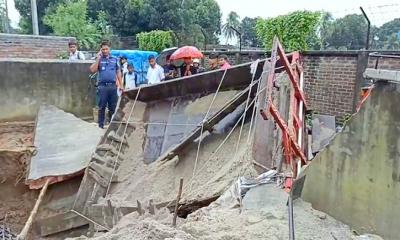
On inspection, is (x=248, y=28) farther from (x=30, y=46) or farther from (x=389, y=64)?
(x=389, y=64)

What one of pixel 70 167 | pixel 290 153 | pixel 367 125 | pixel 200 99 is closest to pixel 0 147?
pixel 70 167

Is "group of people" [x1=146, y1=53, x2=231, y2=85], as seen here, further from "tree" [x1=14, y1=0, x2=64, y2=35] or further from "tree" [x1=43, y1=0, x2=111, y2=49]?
"tree" [x1=14, y1=0, x2=64, y2=35]

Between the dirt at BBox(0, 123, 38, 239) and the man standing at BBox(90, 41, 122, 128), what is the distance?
1502 millimetres

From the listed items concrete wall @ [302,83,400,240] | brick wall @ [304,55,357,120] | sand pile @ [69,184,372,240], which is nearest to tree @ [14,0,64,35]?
brick wall @ [304,55,357,120]

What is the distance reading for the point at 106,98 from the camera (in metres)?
7.62

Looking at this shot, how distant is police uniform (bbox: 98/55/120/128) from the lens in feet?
24.5

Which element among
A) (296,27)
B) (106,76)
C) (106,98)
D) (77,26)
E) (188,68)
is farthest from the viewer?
(77,26)

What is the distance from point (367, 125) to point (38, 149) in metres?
5.23

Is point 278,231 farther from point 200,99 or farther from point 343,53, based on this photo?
point 343,53

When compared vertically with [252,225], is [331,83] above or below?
above

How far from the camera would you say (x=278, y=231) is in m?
2.90

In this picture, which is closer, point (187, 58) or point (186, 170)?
point (186, 170)

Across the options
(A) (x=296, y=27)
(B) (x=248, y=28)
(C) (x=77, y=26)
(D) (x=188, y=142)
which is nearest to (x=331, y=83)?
(A) (x=296, y=27)

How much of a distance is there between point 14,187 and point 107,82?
2349 millimetres
